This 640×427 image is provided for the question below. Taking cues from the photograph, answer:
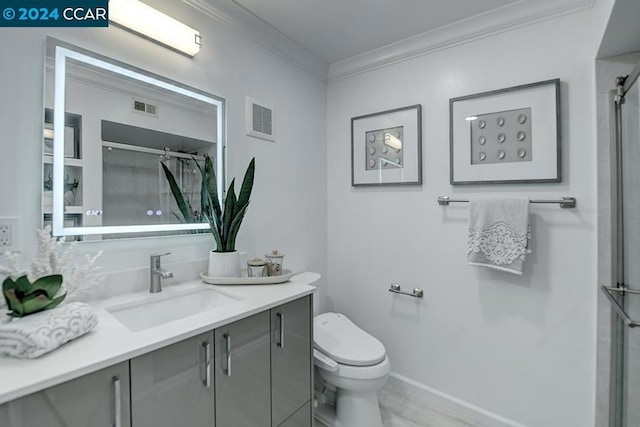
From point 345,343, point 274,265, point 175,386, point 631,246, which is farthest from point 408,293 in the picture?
point 175,386

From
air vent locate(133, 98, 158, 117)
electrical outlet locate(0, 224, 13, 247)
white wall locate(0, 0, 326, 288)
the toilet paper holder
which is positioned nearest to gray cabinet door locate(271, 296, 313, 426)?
white wall locate(0, 0, 326, 288)

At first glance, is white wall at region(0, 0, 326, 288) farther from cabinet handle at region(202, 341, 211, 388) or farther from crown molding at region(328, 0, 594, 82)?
cabinet handle at region(202, 341, 211, 388)

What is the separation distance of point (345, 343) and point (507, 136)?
147cm

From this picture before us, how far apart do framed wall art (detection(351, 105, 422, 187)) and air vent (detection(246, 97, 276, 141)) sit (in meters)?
0.67

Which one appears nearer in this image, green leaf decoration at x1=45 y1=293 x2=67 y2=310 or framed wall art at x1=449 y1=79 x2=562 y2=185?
green leaf decoration at x1=45 y1=293 x2=67 y2=310

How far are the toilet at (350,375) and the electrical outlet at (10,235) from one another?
1.35m

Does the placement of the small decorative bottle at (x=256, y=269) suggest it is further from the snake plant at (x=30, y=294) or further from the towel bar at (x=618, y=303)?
the towel bar at (x=618, y=303)

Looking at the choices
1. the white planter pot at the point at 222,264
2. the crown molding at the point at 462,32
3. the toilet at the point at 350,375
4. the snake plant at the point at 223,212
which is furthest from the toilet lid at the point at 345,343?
the crown molding at the point at 462,32

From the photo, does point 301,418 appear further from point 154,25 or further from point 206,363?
point 154,25

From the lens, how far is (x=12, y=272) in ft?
2.92

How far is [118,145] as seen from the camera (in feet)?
4.31

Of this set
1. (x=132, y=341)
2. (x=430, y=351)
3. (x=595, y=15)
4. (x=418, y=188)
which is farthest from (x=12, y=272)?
(x=595, y=15)

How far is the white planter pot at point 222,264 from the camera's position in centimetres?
148

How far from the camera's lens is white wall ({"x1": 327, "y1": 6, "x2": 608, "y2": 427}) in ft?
4.96
